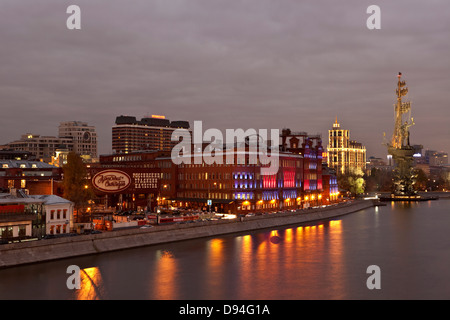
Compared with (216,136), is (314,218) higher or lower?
lower

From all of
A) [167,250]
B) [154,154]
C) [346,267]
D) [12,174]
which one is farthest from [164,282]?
[154,154]

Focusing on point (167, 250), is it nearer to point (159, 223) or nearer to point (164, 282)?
point (159, 223)

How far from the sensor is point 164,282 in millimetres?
42156

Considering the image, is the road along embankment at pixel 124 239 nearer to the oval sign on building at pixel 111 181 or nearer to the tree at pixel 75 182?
the tree at pixel 75 182

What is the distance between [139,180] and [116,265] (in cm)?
4991

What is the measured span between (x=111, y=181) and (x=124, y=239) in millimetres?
31457

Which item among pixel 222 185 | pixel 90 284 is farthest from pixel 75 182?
pixel 90 284

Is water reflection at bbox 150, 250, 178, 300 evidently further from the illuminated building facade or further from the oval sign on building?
the illuminated building facade

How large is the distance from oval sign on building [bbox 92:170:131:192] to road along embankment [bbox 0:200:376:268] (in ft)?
86.1

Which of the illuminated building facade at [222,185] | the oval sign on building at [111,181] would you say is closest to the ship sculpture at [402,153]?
the illuminated building facade at [222,185]

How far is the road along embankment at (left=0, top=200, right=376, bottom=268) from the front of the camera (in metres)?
47.2

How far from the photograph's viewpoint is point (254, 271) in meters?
47.1

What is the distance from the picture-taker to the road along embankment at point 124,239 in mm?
47188

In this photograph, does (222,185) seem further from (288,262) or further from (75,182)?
(288,262)
